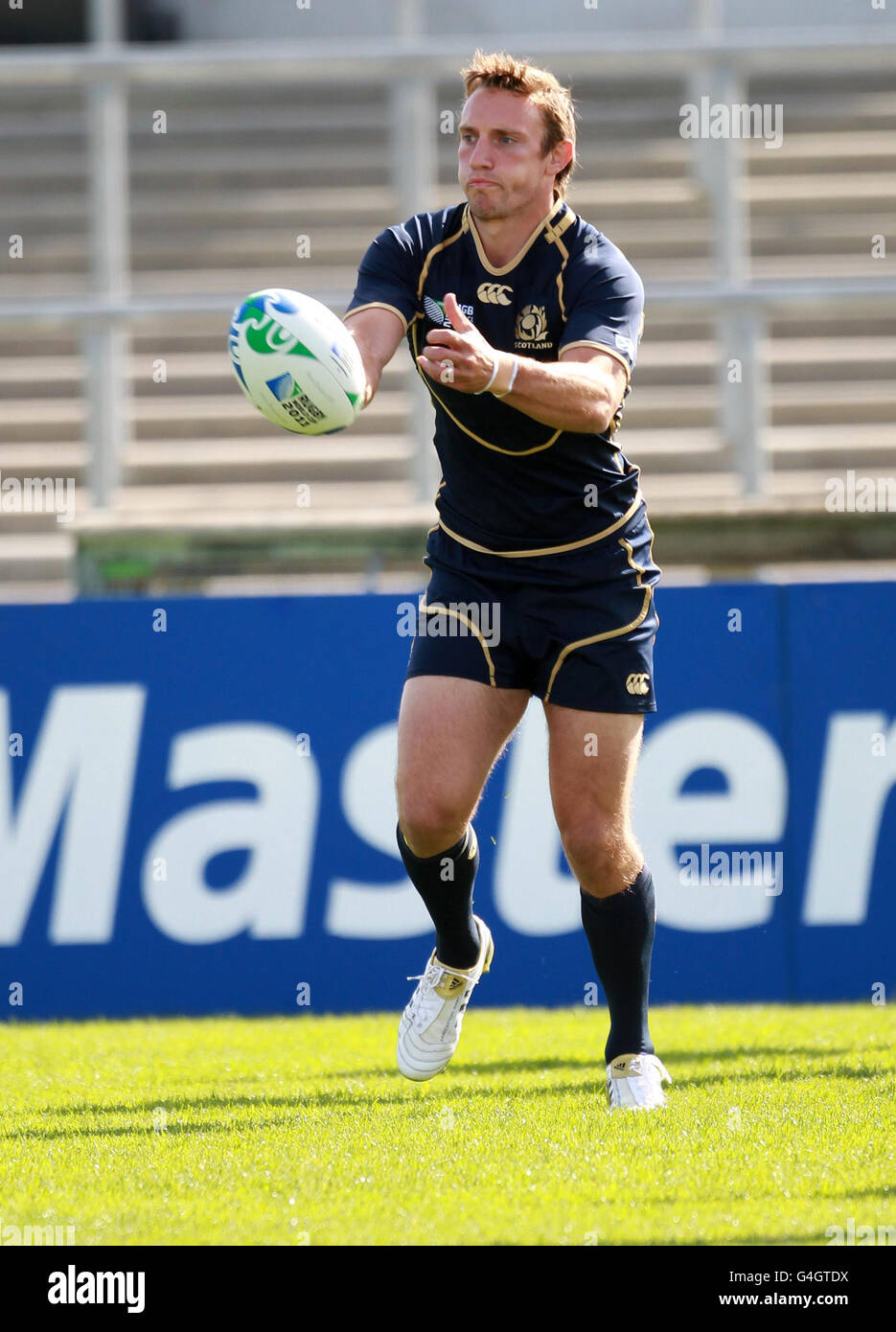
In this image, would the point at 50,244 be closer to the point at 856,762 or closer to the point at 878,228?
the point at 878,228

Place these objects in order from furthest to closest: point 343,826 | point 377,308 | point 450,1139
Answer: point 343,826, point 377,308, point 450,1139

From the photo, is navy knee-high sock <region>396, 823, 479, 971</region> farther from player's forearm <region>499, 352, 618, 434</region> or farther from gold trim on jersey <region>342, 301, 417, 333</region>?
gold trim on jersey <region>342, 301, 417, 333</region>

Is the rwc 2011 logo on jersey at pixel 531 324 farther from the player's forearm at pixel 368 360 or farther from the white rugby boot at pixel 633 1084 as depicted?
the white rugby boot at pixel 633 1084

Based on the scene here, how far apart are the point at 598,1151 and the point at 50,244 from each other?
35.2 ft

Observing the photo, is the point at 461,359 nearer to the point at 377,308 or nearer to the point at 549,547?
the point at 377,308

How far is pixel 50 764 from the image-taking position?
703 cm

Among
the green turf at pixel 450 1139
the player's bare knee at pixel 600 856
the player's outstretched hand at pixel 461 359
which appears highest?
the player's outstretched hand at pixel 461 359

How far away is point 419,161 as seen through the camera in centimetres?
930

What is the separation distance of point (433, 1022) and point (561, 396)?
5.57 ft

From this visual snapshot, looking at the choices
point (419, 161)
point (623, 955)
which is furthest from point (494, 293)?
point (419, 161)

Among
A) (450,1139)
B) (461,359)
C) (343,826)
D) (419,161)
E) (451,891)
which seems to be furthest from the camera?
(419,161)

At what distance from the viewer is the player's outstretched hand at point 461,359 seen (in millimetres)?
3844

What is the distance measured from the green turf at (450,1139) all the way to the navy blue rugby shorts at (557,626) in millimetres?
1047

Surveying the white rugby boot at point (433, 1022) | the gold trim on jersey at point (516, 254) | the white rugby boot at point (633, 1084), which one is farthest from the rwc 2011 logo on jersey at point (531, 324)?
the white rugby boot at point (633, 1084)
